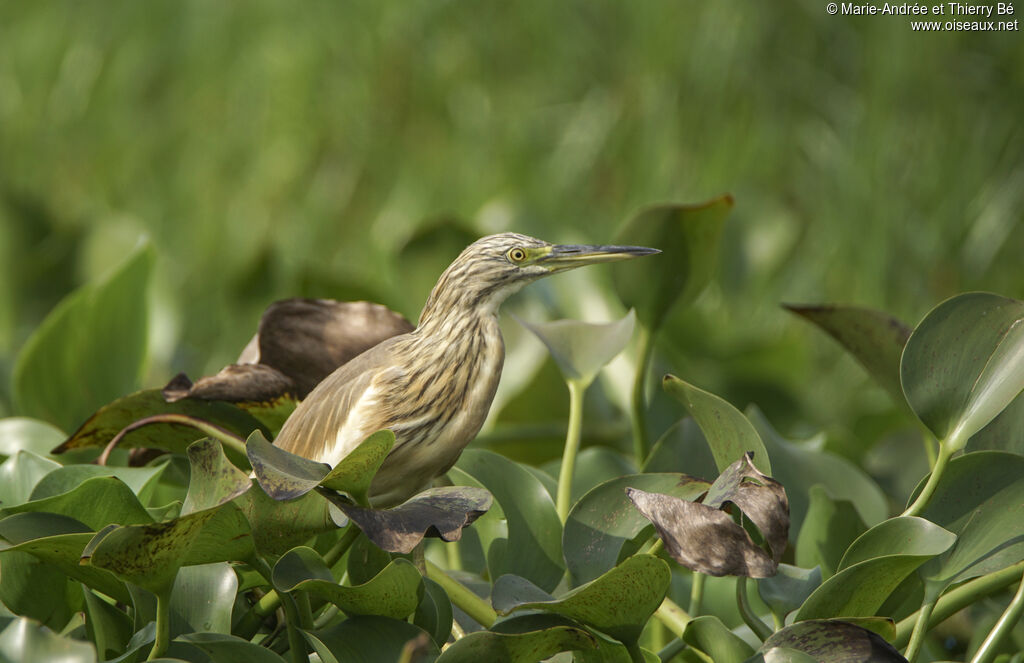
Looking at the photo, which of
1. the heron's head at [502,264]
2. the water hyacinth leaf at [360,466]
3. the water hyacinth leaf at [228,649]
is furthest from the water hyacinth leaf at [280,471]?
the heron's head at [502,264]

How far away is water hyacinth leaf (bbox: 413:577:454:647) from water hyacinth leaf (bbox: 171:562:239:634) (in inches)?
4.7

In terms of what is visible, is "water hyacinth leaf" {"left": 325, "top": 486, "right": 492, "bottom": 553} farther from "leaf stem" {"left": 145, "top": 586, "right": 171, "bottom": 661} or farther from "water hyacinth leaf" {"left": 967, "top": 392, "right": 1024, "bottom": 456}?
"water hyacinth leaf" {"left": 967, "top": 392, "right": 1024, "bottom": 456}

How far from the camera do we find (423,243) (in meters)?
1.42

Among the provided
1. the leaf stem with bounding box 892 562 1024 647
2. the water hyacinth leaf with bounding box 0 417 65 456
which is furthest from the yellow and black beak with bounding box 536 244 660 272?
the water hyacinth leaf with bounding box 0 417 65 456

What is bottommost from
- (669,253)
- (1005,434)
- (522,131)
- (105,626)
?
(105,626)

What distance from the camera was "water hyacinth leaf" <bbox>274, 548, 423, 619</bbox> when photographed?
65cm

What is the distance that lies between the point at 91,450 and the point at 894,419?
41.3 inches

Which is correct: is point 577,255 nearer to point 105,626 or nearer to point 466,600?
point 466,600

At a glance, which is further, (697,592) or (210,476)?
(697,592)

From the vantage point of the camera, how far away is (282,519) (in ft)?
2.24

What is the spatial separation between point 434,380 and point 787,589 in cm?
28

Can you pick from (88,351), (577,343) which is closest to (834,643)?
(577,343)

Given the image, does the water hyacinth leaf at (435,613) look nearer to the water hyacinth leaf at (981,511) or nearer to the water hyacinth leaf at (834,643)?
the water hyacinth leaf at (834,643)

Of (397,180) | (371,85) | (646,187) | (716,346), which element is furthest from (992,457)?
(371,85)
